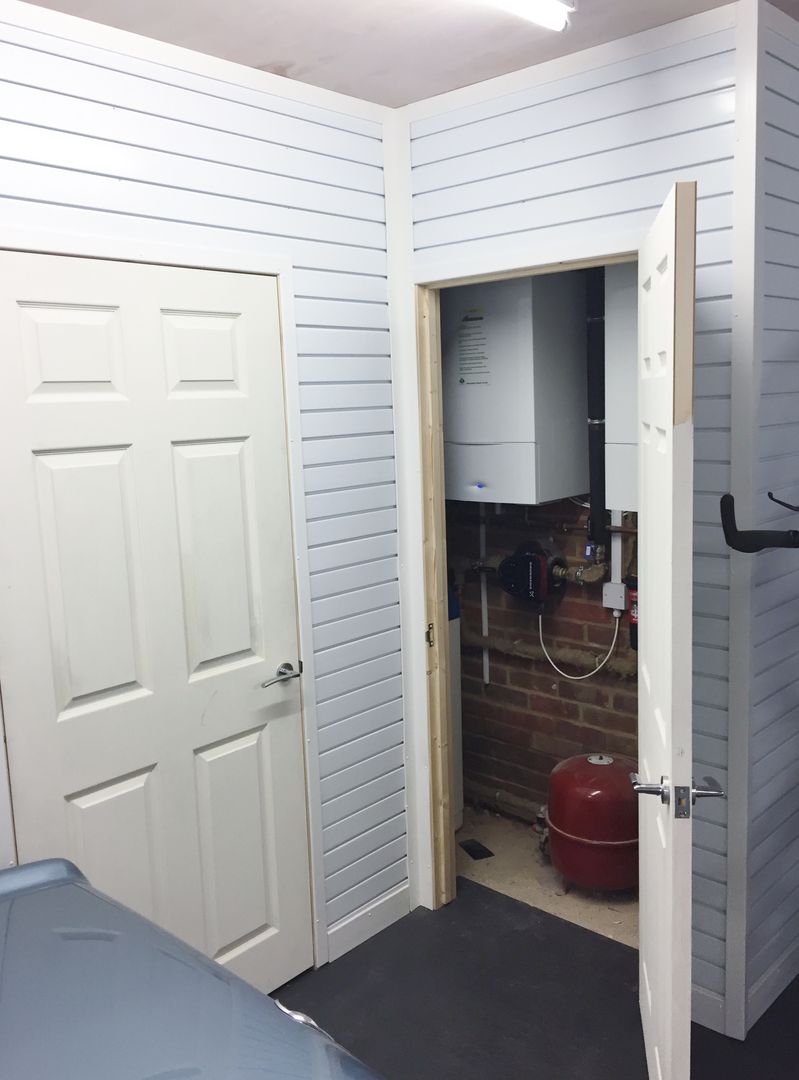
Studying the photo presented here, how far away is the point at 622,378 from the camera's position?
295cm

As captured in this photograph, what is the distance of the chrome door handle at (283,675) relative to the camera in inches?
104

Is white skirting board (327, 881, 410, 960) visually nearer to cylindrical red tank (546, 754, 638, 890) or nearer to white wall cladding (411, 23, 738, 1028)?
cylindrical red tank (546, 754, 638, 890)

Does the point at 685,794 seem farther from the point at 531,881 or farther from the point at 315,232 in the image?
the point at 315,232

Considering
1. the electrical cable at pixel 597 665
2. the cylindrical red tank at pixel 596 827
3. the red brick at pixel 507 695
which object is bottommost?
the cylindrical red tank at pixel 596 827

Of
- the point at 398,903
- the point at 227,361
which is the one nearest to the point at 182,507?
the point at 227,361

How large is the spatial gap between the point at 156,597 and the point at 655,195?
1.69m

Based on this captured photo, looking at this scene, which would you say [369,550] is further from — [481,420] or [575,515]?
[575,515]

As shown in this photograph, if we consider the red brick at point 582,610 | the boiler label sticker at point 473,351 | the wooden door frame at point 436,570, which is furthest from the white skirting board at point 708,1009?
the boiler label sticker at point 473,351

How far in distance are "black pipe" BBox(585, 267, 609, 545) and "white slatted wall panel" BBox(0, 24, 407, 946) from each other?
0.86m

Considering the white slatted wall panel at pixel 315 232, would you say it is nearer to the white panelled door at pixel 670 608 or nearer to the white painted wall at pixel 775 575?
the white panelled door at pixel 670 608

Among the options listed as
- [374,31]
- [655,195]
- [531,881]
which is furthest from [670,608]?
[531,881]

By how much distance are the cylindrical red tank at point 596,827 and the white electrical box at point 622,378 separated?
959mm

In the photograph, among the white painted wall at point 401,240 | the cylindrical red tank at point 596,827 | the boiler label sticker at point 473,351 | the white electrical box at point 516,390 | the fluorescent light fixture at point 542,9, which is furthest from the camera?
the boiler label sticker at point 473,351

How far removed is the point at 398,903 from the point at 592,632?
4.16 ft
